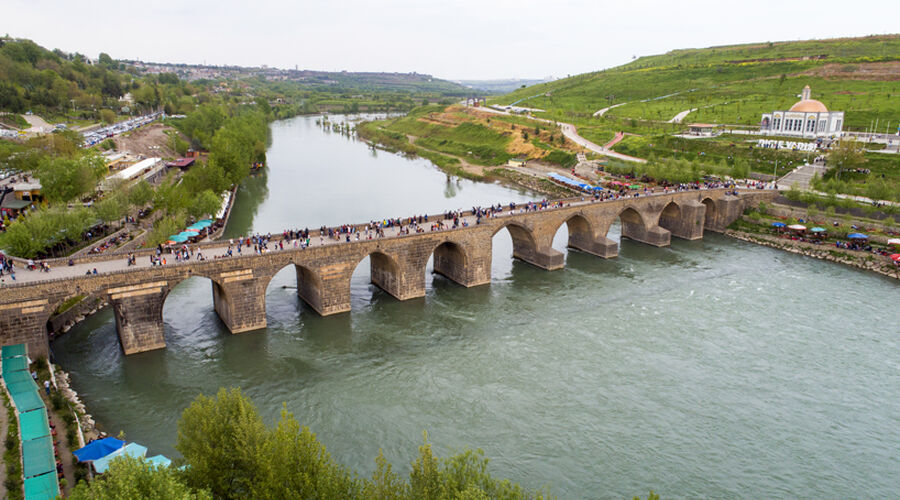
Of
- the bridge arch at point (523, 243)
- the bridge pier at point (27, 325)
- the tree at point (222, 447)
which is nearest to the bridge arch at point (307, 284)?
the bridge pier at point (27, 325)

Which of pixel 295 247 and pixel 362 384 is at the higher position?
pixel 295 247

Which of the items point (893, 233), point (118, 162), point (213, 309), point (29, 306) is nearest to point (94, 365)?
point (29, 306)

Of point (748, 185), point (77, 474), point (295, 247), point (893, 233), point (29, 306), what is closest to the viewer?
point (77, 474)

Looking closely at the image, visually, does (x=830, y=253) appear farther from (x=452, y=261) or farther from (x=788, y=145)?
(x=788, y=145)

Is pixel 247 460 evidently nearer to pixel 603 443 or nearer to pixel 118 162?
pixel 603 443

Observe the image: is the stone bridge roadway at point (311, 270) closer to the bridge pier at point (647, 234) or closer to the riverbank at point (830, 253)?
the bridge pier at point (647, 234)

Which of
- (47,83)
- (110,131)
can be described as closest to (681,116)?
(110,131)
